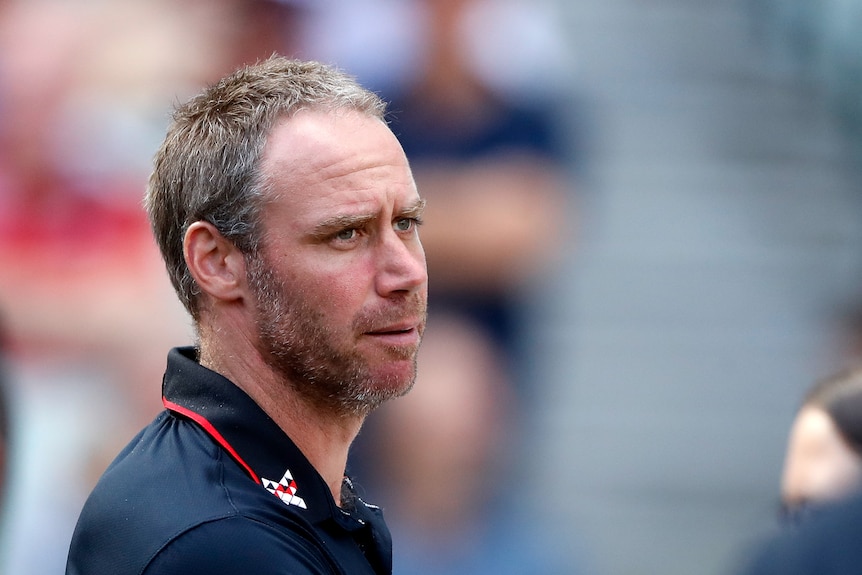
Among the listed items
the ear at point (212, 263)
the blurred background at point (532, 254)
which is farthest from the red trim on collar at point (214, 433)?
the blurred background at point (532, 254)

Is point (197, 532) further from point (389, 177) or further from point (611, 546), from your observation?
point (611, 546)

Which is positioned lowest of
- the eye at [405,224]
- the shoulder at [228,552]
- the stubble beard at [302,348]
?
the shoulder at [228,552]

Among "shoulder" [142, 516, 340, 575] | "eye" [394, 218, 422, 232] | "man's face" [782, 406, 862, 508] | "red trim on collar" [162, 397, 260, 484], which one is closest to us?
"shoulder" [142, 516, 340, 575]

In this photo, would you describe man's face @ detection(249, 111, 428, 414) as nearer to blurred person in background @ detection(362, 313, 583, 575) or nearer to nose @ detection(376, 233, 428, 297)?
nose @ detection(376, 233, 428, 297)

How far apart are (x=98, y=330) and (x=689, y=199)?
308cm

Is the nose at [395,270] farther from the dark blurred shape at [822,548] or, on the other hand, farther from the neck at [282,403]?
the dark blurred shape at [822,548]

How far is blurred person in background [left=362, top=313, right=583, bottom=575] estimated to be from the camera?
4.68m

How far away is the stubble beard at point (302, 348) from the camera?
6.34ft

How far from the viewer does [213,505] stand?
64.8 inches

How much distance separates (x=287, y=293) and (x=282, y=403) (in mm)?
→ 178

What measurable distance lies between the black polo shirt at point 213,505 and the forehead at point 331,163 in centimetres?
32

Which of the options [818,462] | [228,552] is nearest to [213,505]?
[228,552]

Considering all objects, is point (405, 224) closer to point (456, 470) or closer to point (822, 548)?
point (822, 548)

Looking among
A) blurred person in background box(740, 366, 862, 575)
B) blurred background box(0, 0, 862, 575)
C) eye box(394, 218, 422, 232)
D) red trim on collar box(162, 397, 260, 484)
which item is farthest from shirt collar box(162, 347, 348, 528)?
blurred background box(0, 0, 862, 575)
